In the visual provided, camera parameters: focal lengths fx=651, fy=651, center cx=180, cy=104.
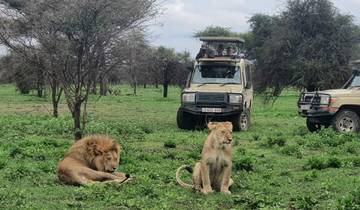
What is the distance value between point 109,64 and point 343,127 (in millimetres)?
6987

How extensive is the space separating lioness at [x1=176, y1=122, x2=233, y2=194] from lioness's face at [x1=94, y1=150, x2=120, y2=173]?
1.20m

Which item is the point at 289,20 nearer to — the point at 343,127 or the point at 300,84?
the point at 300,84

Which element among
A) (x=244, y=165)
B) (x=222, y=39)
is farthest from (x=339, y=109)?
(x=244, y=165)

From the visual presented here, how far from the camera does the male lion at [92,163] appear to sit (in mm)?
9086

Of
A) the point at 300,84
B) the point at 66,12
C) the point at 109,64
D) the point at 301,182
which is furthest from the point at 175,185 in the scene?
the point at 300,84

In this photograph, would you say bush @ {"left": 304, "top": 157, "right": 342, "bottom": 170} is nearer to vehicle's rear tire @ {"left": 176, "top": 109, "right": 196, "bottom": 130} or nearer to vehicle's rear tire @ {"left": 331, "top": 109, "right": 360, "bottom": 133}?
vehicle's rear tire @ {"left": 331, "top": 109, "right": 360, "bottom": 133}

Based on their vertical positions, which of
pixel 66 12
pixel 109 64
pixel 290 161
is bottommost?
pixel 290 161

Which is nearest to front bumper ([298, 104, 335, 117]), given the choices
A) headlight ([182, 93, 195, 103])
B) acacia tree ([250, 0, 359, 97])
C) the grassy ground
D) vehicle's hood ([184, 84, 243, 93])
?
the grassy ground

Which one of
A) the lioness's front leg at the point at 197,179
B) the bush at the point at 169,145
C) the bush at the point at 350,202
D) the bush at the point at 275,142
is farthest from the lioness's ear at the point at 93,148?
the bush at the point at 275,142

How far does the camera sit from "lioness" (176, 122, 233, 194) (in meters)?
8.63

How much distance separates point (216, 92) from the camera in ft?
65.6

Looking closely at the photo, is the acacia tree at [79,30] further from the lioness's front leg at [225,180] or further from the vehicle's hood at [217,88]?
the lioness's front leg at [225,180]

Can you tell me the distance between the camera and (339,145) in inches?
598

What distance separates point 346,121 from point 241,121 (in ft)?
11.2
